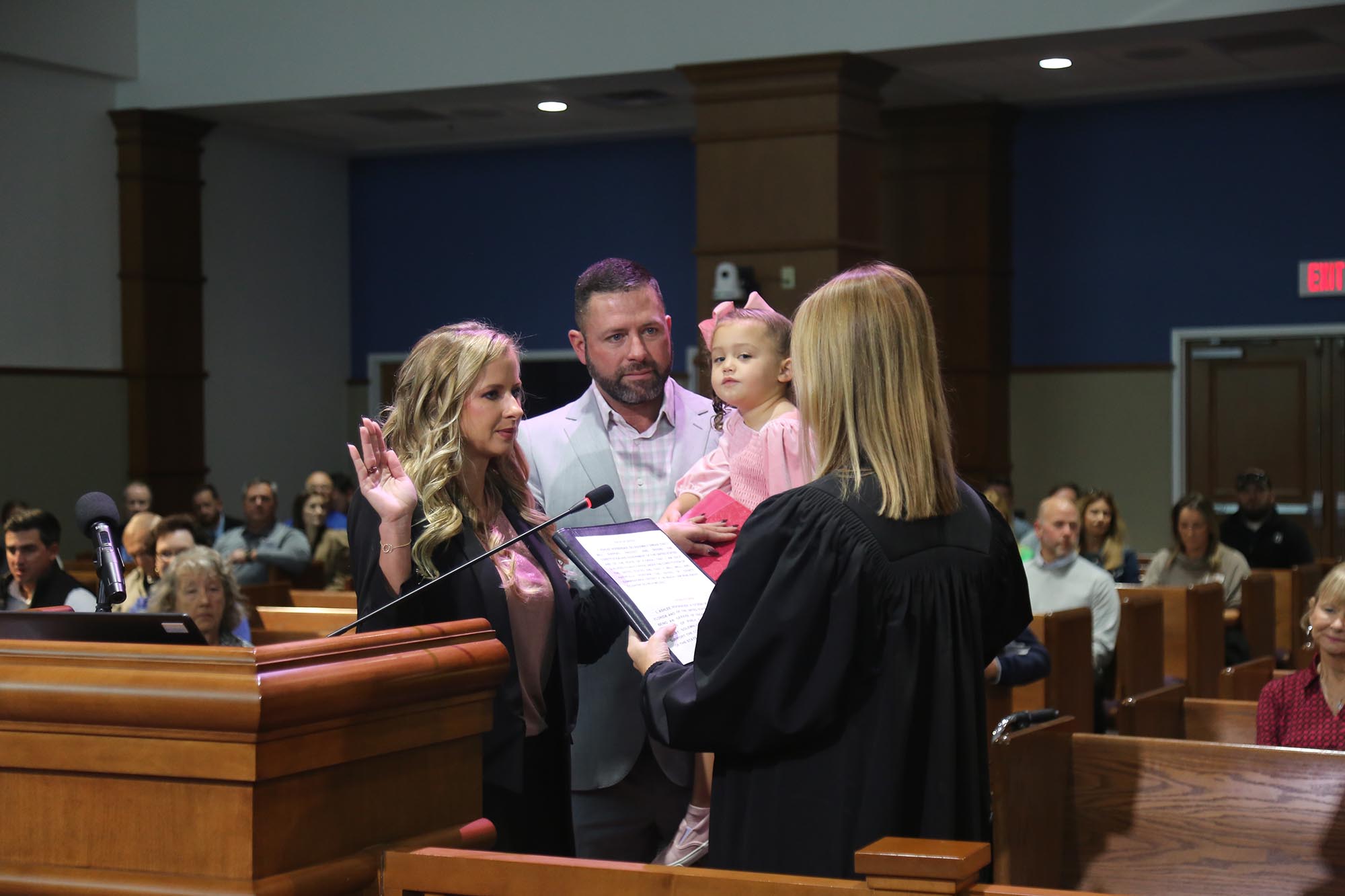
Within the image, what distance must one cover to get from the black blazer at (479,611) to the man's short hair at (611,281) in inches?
28.3

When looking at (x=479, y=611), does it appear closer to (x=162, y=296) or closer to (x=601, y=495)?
(x=601, y=495)

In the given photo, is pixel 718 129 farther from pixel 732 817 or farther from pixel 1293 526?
pixel 732 817

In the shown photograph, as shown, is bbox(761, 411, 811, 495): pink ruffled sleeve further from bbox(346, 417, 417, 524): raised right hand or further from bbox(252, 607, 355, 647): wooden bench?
bbox(252, 607, 355, 647): wooden bench

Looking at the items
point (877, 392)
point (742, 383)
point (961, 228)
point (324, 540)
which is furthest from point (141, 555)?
point (961, 228)

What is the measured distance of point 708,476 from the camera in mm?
2795

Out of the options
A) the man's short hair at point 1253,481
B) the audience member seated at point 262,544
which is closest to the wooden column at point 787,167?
the man's short hair at point 1253,481

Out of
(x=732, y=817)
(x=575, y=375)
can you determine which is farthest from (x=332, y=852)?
(x=575, y=375)

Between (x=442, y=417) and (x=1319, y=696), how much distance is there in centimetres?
253

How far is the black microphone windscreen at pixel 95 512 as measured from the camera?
2039 millimetres

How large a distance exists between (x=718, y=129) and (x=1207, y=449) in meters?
4.12

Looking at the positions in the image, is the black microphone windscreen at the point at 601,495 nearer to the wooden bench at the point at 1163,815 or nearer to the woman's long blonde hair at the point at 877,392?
the woman's long blonde hair at the point at 877,392

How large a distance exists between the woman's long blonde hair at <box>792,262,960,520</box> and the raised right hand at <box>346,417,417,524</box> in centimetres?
57

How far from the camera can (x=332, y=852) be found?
1.46m

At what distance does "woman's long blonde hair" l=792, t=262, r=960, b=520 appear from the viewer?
1834 millimetres
